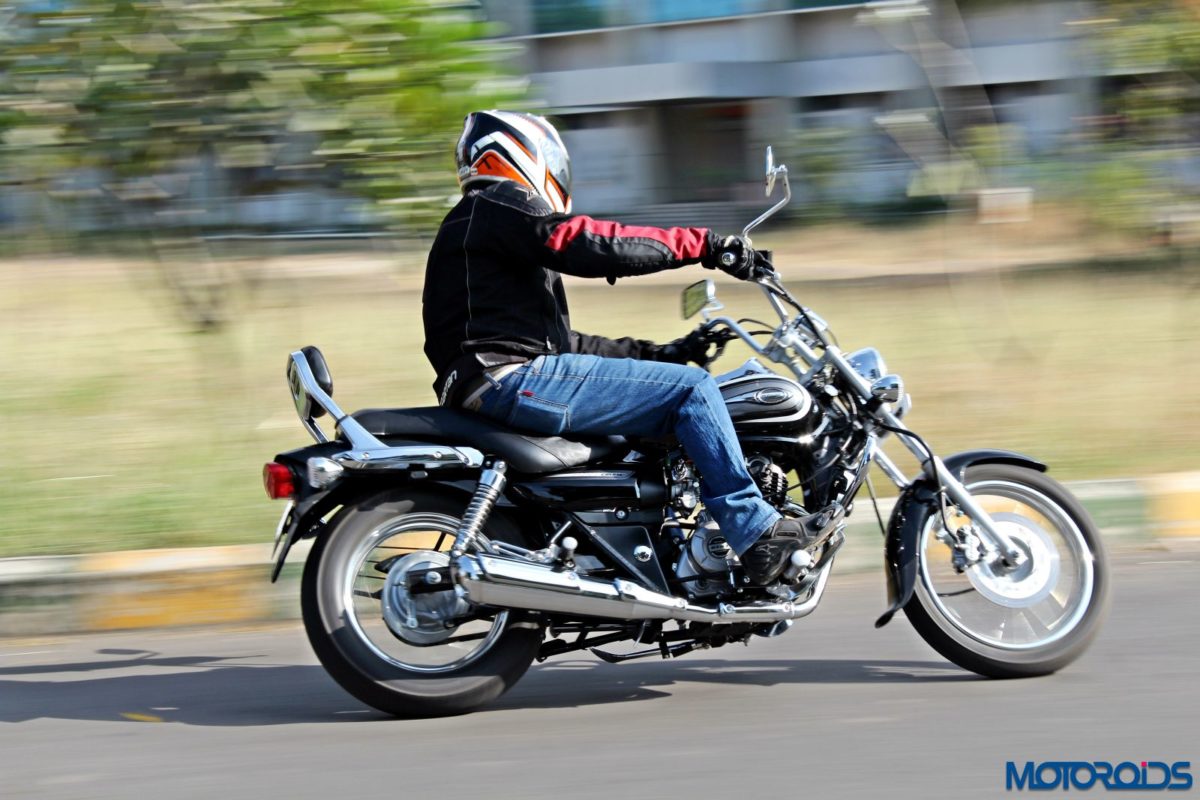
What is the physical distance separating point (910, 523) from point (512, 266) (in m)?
1.48

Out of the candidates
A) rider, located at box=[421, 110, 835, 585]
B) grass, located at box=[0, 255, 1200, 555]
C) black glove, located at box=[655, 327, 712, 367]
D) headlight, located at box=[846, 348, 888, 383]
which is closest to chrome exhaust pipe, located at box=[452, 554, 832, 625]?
rider, located at box=[421, 110, 835, 585]

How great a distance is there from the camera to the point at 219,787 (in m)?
3.92

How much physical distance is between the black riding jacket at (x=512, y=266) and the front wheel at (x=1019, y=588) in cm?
124

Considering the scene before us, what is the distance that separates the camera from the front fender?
14.8 ft

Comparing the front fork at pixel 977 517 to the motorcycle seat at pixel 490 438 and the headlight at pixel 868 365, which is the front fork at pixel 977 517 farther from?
the motorcycle seat at pixel 490 438

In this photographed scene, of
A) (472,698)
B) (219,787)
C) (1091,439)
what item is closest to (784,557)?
(472,698)

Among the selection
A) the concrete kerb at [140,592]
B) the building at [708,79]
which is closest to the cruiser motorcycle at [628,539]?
the concrete kerb at [140,592]

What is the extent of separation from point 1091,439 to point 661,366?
4147 mm

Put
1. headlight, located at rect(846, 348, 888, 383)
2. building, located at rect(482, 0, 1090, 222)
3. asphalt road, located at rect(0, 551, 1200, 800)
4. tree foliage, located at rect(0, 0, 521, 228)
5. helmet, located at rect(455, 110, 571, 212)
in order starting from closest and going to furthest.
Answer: asphalt road, located at rect(0, 551, 1200, 800), helmet, located at rect(455, 110, 571, 212), headlight, located at rect(846, 348, 888, 383), tree foliage, located at rect(0, 0, 521, 228), building, located at rect(482, 0, 1090, 222)

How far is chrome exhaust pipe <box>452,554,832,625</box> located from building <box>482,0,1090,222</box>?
19.1m

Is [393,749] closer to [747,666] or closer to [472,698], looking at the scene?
[472,698]

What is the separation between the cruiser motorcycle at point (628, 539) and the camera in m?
4.39

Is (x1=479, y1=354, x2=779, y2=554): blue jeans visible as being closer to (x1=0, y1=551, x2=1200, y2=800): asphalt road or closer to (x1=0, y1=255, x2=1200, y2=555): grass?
(x1=0, y1=551, x2=1200, y2=800): asphalt road

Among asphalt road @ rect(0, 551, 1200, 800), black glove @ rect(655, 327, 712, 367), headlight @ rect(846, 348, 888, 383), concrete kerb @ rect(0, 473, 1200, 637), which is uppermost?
black glove @ rect(655, 327, 712, 367)
